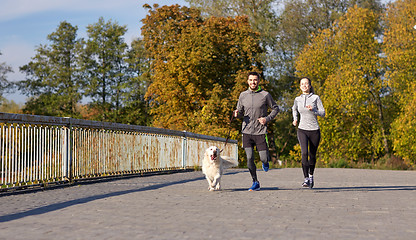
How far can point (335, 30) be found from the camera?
41.5 metres

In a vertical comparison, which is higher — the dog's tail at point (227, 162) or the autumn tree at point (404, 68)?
the autumn tree at point (404, 68)

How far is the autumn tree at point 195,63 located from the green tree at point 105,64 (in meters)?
18.2

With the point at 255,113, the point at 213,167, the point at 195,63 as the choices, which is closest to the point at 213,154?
the point at 213,167

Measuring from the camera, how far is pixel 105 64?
2421 inches

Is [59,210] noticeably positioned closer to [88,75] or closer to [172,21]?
[172,21]

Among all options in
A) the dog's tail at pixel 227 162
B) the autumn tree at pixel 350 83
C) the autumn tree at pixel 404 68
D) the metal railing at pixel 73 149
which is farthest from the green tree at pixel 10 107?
the dog's tail at pixel 227 162

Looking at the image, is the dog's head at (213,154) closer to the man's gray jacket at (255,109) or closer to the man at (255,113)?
the man at (255,113)

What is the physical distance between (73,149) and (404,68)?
95.6 ft

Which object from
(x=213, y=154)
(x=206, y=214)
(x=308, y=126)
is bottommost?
(x=206, y=214)

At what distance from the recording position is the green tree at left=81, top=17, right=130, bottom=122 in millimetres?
60406

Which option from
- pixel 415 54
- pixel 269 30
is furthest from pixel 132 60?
pixel 415 54

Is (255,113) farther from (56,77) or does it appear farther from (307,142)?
(56,77)

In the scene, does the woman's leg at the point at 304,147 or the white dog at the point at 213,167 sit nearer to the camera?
the white dog at the point at 213,167

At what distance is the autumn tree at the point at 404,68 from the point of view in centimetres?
3556
